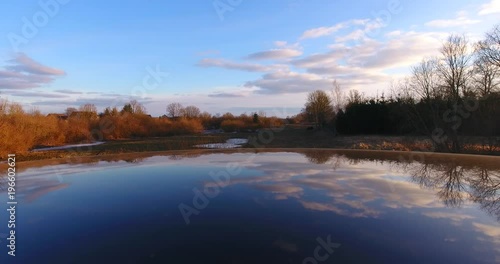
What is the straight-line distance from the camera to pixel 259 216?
4.75 m

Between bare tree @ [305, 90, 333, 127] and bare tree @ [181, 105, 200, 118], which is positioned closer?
bare tree @ [305, 90, 333, 127]

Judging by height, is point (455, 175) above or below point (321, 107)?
below

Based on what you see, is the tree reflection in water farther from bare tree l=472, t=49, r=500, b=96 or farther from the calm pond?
bare tree l=472, t=49, r=500, b=96

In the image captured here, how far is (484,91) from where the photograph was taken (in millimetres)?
19203

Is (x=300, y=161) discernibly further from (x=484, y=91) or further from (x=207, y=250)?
(x=484, y=91)

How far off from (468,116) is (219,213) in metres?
16.0

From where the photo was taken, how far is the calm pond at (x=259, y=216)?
352cm

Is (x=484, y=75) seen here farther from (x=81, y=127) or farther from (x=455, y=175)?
(x=81, y=127)

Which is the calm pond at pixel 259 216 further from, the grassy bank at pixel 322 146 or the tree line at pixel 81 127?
the tree line at pixel 81 127

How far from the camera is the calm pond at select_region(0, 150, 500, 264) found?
11.5 feet

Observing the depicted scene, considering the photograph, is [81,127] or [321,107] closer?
[81,127]

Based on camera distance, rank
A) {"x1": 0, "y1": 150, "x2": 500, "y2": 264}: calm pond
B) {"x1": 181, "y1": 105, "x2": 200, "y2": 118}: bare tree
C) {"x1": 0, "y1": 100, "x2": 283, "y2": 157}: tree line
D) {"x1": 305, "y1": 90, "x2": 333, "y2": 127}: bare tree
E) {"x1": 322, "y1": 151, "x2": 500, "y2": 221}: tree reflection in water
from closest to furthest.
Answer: {"x1": 0, "y1": 150, "x2": 500, "y2": 264}: calm pond, {"x1": 322, "y1": 151, "x2": 500, "y2": 221}: tree reflection in water, {"x1": 0, "y1": 100, "x2": 283, "y2": 157}: tree line, {"x1": 305, "y1": 90, "x2": 333, "y2": 127}: bare tree, {"x1": 181, "y1": 105, "x2": 200, "y2": 118}: bare tree

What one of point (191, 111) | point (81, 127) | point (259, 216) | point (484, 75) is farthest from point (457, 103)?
point (191, 111)

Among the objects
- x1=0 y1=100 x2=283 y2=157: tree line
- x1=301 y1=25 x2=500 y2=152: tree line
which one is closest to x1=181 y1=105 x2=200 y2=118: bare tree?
x1=0 y1=100 x2=283 y2=157: tree line
